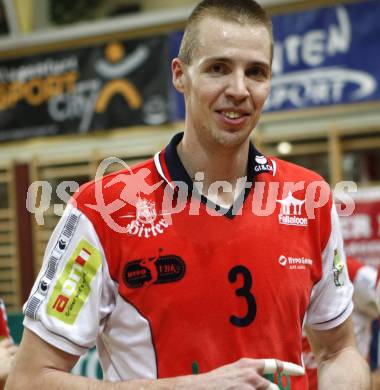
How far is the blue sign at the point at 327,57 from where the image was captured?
672 cm

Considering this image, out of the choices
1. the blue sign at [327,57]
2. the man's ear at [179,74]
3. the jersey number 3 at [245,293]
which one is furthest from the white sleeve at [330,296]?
the blue sign at [327,57]

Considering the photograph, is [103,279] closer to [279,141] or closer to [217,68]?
[217,68]

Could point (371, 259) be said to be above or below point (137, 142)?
below

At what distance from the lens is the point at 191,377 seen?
5.42 feet

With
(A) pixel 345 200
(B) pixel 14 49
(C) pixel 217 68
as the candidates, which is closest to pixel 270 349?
(C) pixel 217 68

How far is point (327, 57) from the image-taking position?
6.91 m

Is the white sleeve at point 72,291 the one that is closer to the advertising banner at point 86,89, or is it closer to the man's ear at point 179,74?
the man's ear at point 179,74

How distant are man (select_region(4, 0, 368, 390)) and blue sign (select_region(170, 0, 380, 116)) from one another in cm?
496

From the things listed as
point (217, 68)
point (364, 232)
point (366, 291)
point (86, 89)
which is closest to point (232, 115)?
point (217, 68)

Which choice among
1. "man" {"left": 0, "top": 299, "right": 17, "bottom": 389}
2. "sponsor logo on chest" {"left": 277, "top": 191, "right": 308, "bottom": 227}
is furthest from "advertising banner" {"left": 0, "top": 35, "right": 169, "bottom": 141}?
"sponsor logo on chest" {"left": 277, "top": 191, "right": 308, "bottom": 227}

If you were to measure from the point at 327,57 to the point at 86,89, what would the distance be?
251cm

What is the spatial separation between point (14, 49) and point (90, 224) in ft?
22.8

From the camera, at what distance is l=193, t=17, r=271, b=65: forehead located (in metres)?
1.85

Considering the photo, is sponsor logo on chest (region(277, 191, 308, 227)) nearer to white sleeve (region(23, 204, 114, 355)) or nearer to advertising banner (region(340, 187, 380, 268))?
white sleeve (region(23, 204, 114, 355))
